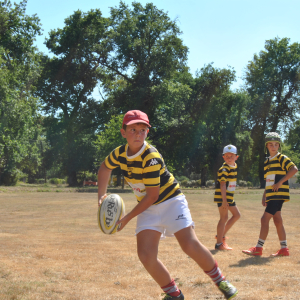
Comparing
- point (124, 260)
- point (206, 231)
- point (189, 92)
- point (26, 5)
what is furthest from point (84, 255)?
point (189, 92)

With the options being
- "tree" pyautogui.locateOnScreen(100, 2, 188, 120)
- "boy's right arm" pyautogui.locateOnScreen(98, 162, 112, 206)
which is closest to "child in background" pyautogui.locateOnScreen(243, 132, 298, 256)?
"boy's right arm" pyautogui.locateOnScreen(98, 162, 112, 206)

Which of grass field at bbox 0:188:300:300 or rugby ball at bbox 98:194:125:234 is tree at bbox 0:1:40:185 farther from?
rugby ball at bbox 98:194:125:234

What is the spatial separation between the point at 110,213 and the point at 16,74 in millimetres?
30573

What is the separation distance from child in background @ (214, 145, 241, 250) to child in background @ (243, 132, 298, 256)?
66cm

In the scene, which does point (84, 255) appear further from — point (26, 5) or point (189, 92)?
point (189, 92)

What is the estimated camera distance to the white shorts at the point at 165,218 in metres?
3.74

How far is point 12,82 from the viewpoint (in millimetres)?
31641

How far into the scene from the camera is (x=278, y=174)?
6.82 m

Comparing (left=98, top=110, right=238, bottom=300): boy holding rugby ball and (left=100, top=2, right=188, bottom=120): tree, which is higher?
(left=100, top=2, right=188, bottom=120): tree

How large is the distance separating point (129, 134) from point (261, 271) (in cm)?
301

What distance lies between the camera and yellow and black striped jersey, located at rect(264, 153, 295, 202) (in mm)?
6680

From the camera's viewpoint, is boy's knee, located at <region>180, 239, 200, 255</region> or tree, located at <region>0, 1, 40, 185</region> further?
tree, located at <region>0, 1, 40, 185</region>

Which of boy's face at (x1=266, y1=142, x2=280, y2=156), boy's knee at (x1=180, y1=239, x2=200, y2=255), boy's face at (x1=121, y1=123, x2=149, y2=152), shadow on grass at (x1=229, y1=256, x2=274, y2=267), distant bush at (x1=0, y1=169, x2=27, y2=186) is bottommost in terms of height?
distant bush at (x1=0, y1=169, x2=27, y2=186)

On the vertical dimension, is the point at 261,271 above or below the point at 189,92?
below
